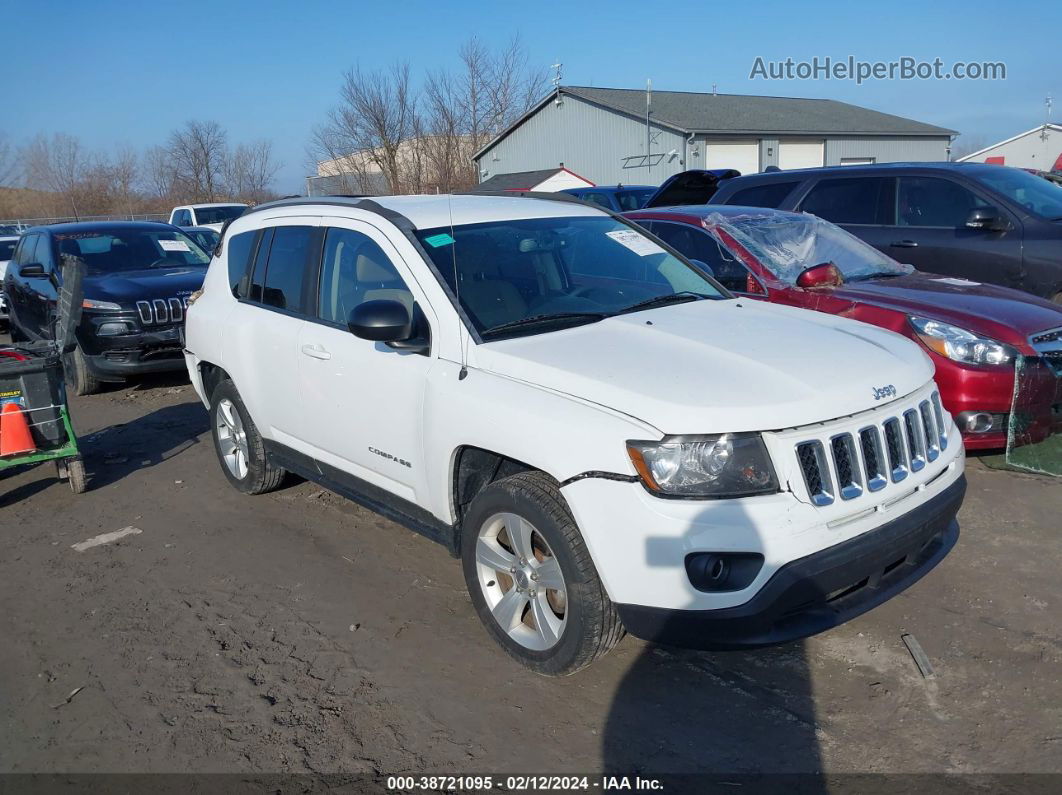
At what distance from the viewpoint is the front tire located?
3.12 m

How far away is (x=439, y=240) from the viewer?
4016mm

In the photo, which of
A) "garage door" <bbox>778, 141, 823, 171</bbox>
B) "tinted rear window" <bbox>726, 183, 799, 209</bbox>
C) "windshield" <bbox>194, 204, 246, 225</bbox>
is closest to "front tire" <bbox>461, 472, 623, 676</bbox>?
"tinted rear window" <bbox>726, 183, 799, 209</bbox>

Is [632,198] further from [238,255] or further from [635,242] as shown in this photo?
[635,242]

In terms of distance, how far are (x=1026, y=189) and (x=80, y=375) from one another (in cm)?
958

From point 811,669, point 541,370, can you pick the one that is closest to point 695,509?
point 541,370

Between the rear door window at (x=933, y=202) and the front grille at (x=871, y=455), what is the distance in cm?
471

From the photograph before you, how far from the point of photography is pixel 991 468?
552 cm

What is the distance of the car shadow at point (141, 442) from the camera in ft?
22.1

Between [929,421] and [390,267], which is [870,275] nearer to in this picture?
[929,421]

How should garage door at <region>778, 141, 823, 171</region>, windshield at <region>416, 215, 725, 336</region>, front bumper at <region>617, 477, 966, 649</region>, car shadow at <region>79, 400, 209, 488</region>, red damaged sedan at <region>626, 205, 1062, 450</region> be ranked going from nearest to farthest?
1. front bumper at <region>617, 477, 966, 649</region>
2. windshield at <region>416, 215, 725, 336</region>
3. red damaged sedan at <region>626, 205, 1062, 450</region>
4. car shadow at <region>79, 400, 209, 488</region>
5. garage door at <region>778, 141, 823, 171</region>

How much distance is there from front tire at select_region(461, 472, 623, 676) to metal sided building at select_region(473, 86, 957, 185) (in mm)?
30134

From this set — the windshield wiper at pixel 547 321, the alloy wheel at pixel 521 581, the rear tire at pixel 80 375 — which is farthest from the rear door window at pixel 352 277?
the rear tire at pixel 80 375

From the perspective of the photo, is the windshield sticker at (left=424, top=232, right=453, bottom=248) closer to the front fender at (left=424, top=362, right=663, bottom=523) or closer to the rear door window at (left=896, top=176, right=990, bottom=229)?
the front fender at (left=424, top=362, right=663, bottom=523)

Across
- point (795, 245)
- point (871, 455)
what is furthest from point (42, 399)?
point (795, 245)
